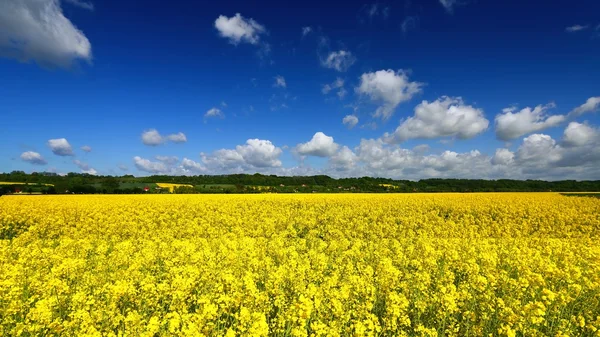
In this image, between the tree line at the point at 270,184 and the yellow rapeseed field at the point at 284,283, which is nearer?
the yellow rapeseed field at the point at 284,283

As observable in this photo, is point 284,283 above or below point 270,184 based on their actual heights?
below

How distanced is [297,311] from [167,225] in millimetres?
15735

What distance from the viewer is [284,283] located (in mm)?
6844

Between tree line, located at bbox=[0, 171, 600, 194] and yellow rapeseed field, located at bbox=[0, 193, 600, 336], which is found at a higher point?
tree line, located at bbox=[0, 171, 600, 194]

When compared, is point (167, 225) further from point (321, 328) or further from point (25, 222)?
point (321, 328)

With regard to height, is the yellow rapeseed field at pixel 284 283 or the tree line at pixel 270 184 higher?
the tree line at pixel 270 184

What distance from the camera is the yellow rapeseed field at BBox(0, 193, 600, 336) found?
497 centimetres

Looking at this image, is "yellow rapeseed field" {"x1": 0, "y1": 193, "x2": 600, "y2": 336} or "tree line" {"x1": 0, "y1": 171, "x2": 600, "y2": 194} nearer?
"yellow rapeseed field" {"x1": 0, "y1": 193, "x2": 600, "y2": 336}

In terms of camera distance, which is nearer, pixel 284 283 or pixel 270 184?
pixel 284 283

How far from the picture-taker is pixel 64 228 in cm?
1680

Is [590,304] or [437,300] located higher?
[437,300]

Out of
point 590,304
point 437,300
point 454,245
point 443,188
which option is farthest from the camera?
point 443,188

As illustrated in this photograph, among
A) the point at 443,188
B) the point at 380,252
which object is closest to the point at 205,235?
the point at 380,252

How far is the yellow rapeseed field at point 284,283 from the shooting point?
4969mm
